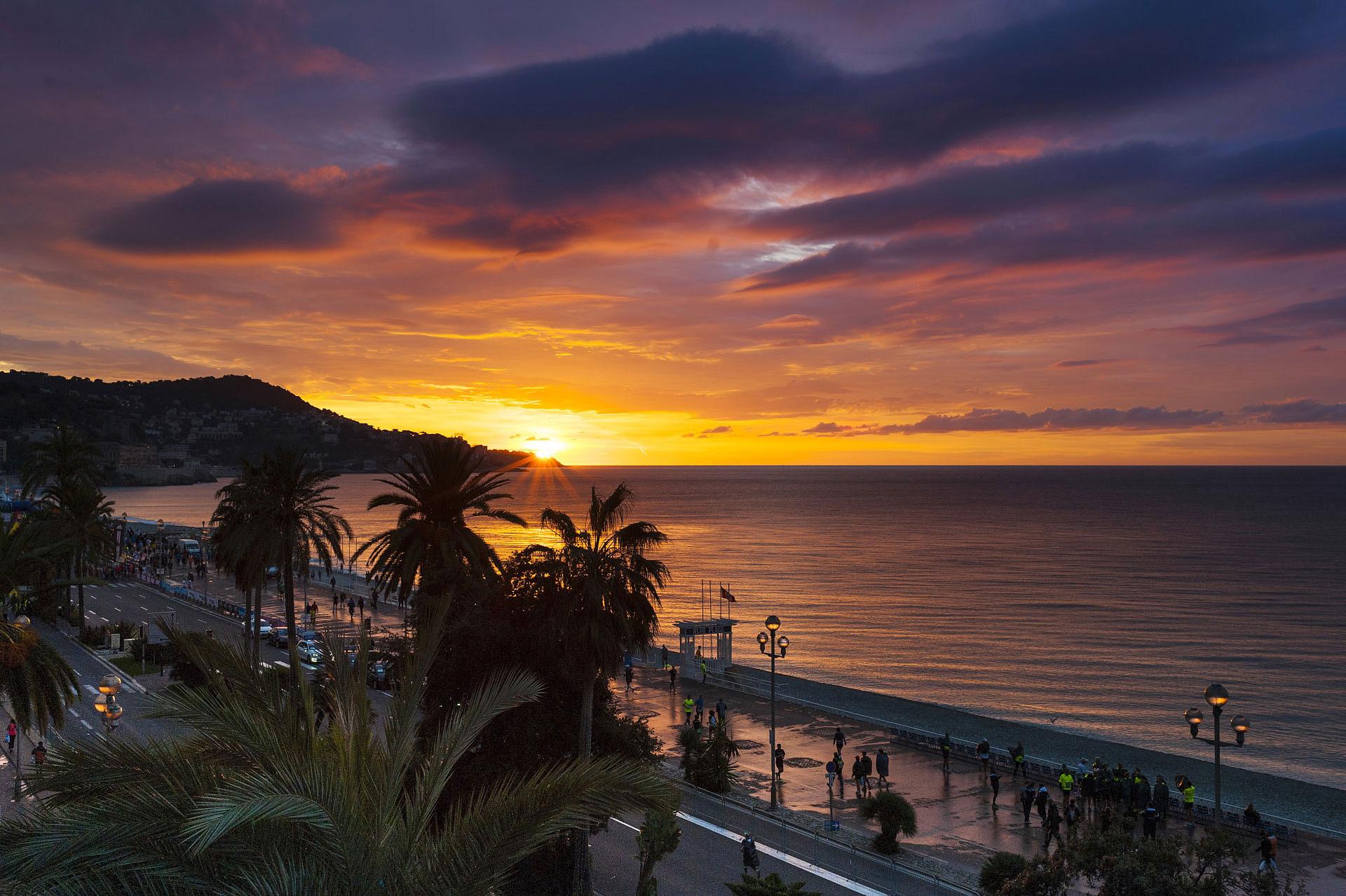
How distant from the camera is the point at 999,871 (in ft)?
57.9

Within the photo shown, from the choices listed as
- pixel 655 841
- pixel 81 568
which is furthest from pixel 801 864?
pixel 81 568

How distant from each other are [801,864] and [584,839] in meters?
5.75

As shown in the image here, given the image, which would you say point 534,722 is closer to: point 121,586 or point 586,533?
point 586,533

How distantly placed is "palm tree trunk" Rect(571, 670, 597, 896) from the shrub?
24.5 feet

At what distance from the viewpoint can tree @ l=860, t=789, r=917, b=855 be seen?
22.8 m

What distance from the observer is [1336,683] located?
55.3 m

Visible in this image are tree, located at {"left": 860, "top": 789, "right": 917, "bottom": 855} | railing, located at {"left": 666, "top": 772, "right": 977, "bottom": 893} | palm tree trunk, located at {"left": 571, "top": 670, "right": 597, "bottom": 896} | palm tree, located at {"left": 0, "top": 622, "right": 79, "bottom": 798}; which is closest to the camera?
palm tree, located at {"left": 0, "top": 622, "right": 79, "bottom": 798}

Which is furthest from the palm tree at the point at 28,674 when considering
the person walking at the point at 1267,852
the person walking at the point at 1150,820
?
the person walking at the point at 1267,852

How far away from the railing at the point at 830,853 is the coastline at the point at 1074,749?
13657 millimetres

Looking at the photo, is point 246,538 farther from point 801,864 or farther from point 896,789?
point 896,789

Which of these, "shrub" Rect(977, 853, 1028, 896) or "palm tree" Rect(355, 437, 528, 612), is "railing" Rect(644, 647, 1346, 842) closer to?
"palm tree" Rect(355, 437, 528, 612)

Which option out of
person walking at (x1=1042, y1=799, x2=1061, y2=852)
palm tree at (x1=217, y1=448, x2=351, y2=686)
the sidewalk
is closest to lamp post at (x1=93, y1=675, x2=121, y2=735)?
palm tree at (x1=217, y1=448, x2=351, y2=686)

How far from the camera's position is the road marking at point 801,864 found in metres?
19.4

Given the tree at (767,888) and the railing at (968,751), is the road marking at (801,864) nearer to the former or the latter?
the railing at (968,751)
